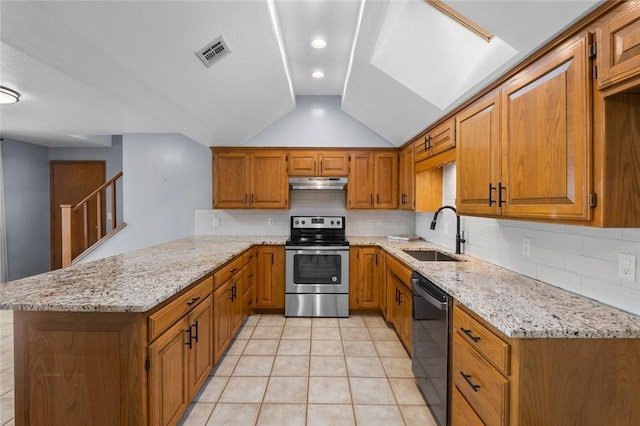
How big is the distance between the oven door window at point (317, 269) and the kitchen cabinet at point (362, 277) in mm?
177

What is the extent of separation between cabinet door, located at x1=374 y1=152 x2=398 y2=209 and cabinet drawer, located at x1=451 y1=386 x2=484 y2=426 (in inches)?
103

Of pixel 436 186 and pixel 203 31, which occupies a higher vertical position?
pixel 203 31

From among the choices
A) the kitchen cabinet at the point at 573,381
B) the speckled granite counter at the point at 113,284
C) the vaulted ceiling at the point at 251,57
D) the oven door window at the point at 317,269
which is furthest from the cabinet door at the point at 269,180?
the kitchen cabinet at the point at 573,381

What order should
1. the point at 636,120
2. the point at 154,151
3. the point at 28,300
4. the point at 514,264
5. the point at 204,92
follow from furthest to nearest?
1. the point at 154,151
2. the point at 204,92
3. the point at 514,264
4. the point at 28,300
5. the point at 636,120

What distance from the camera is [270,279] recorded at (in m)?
3.77

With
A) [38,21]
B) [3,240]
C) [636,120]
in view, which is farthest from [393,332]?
[3,240]

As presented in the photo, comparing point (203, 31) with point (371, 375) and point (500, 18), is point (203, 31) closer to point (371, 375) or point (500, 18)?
point (500, 18)

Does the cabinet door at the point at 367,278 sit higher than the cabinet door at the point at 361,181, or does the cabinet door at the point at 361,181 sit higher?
the cabinet door at the point at 361,181

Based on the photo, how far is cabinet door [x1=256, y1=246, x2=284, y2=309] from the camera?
3.77 meters

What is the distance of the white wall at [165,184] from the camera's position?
4.41m

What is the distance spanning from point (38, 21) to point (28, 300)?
1.34 m

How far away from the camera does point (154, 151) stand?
4.42 meters

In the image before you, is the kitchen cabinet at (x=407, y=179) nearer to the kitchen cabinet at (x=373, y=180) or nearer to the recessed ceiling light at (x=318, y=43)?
the kitchen cabinet at (x=373, y=180)

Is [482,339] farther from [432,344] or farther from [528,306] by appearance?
[432,344]
